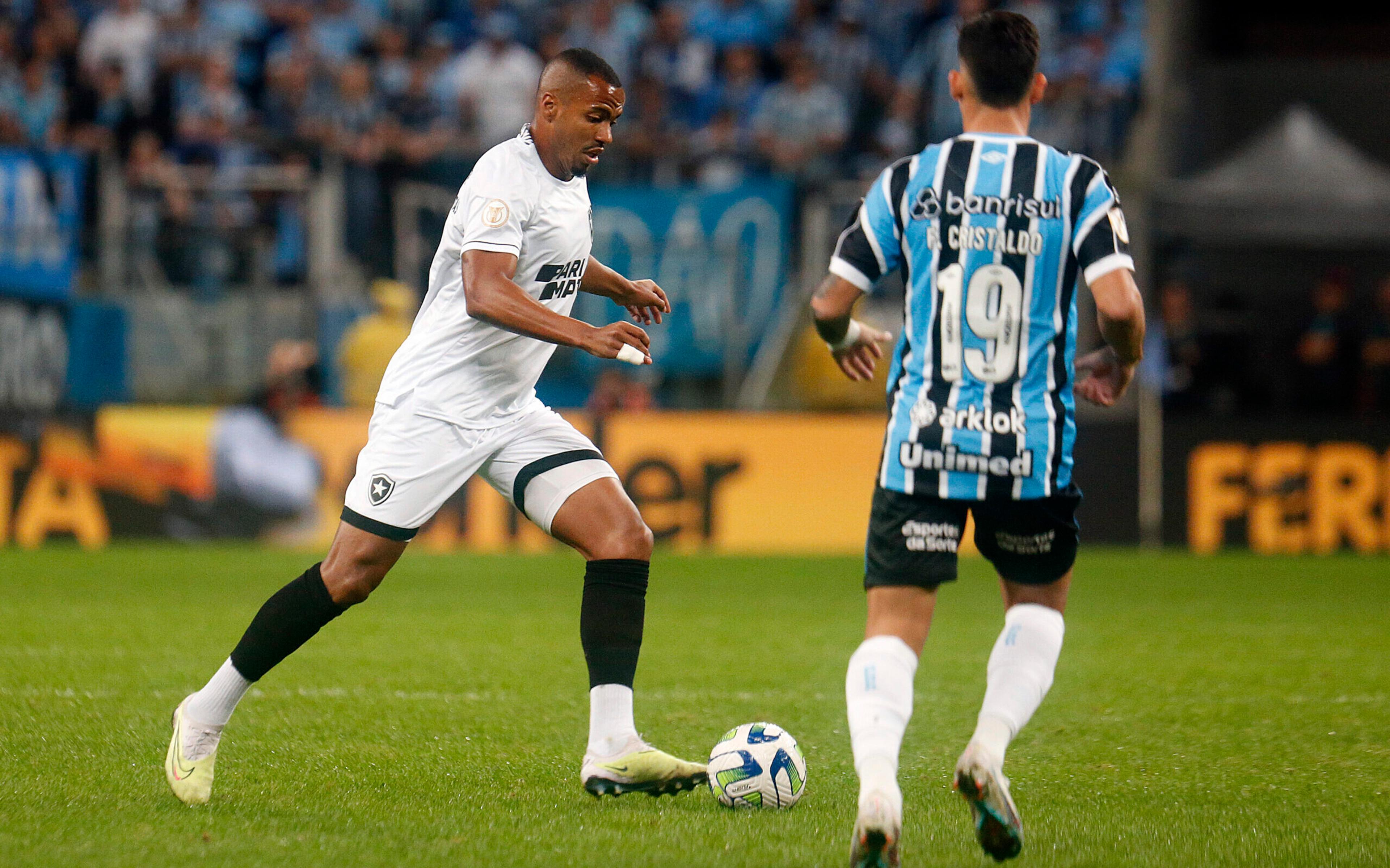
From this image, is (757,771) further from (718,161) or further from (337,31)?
(337,31)

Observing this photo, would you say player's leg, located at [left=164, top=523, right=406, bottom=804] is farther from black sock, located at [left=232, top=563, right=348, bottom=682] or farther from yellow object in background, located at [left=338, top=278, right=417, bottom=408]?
yellow object in background, located at [left=338, top=278, right=417, bottom=408]

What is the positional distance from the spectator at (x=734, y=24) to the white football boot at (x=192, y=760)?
1346cm

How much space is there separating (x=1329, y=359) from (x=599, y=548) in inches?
441

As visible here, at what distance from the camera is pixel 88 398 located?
14.1 m

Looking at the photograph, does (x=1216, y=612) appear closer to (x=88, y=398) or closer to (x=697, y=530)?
(x=697, y=530)

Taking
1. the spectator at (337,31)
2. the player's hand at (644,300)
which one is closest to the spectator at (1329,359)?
the spectator at (337,31)

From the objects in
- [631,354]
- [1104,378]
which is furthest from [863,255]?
[631,354]

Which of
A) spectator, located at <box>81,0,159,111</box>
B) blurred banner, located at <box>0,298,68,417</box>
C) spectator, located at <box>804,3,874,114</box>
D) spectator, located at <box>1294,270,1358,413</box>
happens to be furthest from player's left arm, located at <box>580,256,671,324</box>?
spectator, located at <box>81,0,159,111</box>

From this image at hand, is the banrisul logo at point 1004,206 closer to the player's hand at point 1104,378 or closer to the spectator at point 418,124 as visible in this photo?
the player's hand at point 1104,378

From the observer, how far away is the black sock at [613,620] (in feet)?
16.1

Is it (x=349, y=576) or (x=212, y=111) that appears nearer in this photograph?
(x=349, y=576)

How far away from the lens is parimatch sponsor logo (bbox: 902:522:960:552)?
4.02m

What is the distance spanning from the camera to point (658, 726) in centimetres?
594

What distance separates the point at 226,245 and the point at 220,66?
8.81ft
